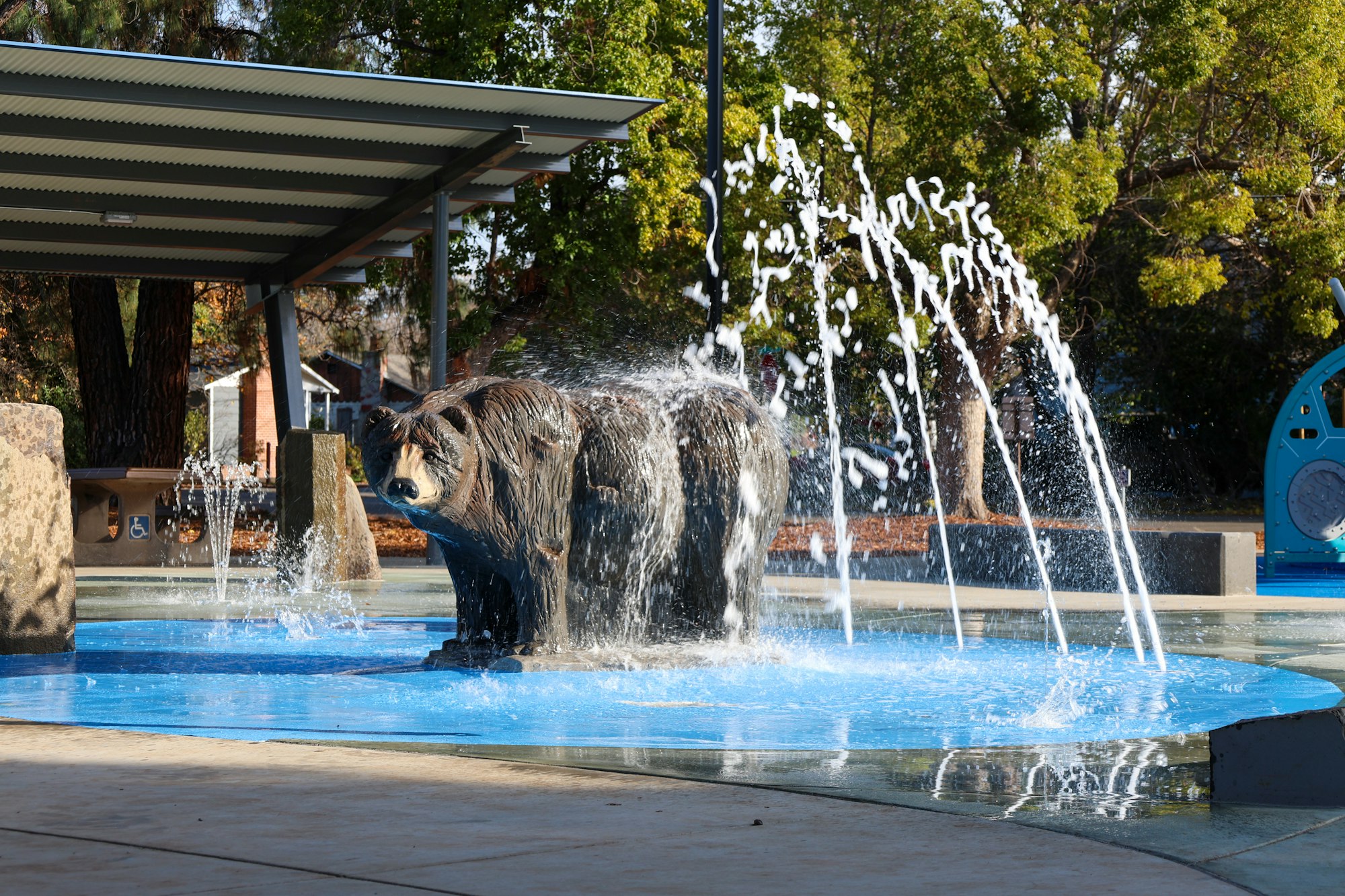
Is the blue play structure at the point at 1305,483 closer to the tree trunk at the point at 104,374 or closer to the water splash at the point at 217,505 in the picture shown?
the water splash at the point at 217,505

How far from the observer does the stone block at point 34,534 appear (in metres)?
9.27

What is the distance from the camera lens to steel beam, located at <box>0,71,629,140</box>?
12180 mm

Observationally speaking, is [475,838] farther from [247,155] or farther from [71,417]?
[71,417]

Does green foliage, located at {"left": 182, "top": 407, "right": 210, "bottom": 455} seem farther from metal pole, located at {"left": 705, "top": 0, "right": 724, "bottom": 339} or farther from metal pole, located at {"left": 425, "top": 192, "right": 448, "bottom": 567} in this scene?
metal pole, located at {"left": 425, "top": 192, "right": 448, "bottom": 567}

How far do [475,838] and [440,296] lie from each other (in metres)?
11.8

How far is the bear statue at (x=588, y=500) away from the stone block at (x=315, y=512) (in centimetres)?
623

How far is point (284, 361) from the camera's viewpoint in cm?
1795

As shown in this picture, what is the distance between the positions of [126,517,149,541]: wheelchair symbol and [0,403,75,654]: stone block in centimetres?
951

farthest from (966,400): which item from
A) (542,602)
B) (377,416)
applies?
(377,416)

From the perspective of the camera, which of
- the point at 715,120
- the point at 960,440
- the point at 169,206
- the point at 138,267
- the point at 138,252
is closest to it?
the point at 169,206

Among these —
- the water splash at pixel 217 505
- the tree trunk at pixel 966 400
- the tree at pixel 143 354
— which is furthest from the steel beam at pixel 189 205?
the tree trunk at pixel 966 400

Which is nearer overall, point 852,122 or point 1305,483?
point 1305,483

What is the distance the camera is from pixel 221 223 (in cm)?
1684

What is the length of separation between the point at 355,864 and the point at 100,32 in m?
21.7
